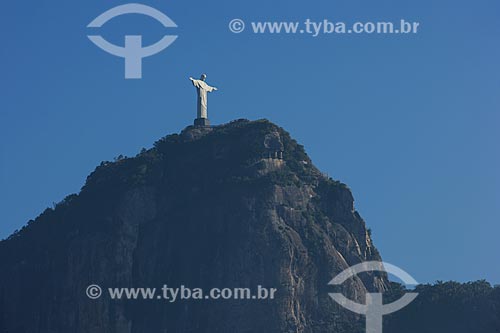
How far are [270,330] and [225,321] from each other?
4.89m

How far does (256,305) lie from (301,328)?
493 centimetres

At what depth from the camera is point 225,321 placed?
199 metres

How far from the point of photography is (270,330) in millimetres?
197250

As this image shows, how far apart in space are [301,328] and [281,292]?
13.1ft

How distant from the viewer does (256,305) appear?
199000 millimetres

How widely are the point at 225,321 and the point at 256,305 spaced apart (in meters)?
3.41

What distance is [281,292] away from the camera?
656 feet

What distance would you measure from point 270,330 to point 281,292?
177 inches

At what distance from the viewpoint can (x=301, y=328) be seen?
654 ft
